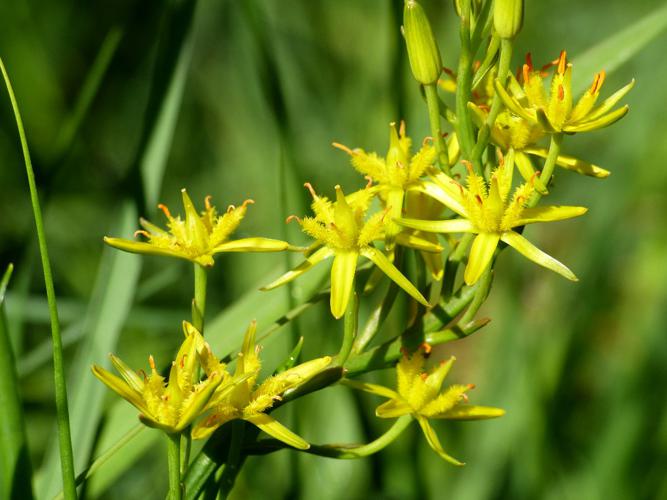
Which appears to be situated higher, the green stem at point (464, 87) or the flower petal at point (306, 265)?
the green stem at point (464, 87)

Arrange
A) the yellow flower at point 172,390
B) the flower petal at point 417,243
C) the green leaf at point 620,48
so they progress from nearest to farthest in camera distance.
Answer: the yellow flower at point 172,390, the flower petal at point 417,243, the green leaf at point 620,48

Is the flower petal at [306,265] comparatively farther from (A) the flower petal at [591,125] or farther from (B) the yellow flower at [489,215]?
(A) the flower petal at [591,125]

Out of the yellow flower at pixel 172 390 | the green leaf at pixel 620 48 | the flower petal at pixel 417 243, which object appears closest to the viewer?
the yellow flower at pixel 172 390

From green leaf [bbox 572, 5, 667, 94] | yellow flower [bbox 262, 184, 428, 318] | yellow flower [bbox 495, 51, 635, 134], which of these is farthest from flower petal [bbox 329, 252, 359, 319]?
green leaf [bbox 572, 5, 667, 94]

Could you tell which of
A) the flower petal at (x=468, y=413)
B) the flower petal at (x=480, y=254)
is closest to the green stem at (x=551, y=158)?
the flower petal at (x=480, y=254)

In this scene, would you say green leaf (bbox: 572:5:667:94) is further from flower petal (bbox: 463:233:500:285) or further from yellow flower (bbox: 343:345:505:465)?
yellow flower (bbox: 343:345:505:465)

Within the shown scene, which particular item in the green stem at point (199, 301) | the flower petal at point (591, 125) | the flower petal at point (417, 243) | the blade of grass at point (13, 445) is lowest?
the blade of grass at point (13, 445)
